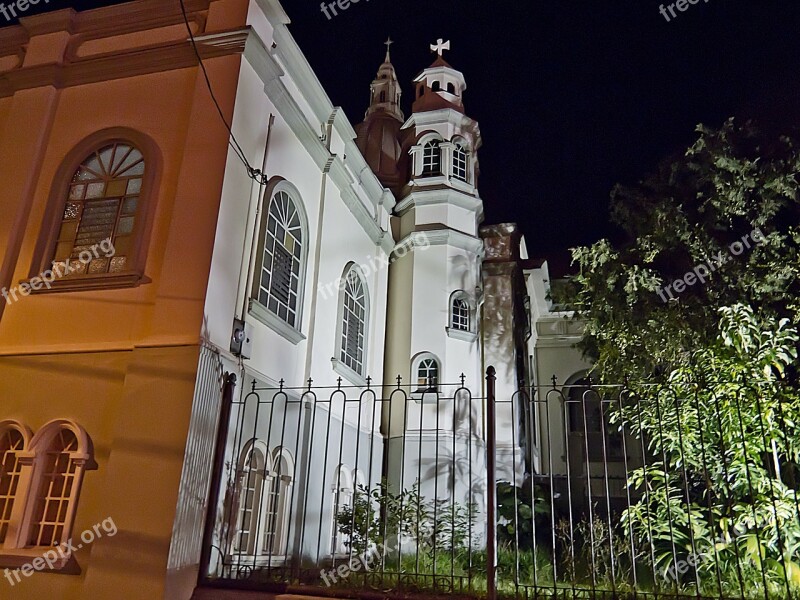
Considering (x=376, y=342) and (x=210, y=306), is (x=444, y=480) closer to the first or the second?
(x=376, y=342)

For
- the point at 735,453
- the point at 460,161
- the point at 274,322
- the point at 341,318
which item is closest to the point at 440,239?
the point at 460,161

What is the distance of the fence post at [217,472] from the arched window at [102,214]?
2155 millimetres

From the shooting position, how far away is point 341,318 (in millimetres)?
12180

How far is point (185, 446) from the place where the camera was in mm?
7020

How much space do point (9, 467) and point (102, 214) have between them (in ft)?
11.0

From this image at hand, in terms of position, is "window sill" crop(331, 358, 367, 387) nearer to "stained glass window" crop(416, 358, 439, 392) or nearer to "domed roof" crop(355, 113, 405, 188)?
"stained glass window" crop(416, 358, 439, 392)

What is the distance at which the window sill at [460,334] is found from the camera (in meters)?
14.4

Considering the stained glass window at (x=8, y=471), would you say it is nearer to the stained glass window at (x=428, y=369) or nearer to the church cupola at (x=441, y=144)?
the stained glass window at (x=428, y=369)

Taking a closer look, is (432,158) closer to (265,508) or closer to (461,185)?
(461,185)

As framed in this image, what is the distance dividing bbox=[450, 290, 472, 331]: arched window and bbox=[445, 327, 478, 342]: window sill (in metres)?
0.18

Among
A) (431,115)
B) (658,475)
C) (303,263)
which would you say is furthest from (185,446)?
(431,115)

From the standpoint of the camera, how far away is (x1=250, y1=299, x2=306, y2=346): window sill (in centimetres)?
894

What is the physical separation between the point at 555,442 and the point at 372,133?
34.1 feet

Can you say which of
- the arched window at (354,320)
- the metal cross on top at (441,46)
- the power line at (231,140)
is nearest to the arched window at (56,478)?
the power line at (231,140)
